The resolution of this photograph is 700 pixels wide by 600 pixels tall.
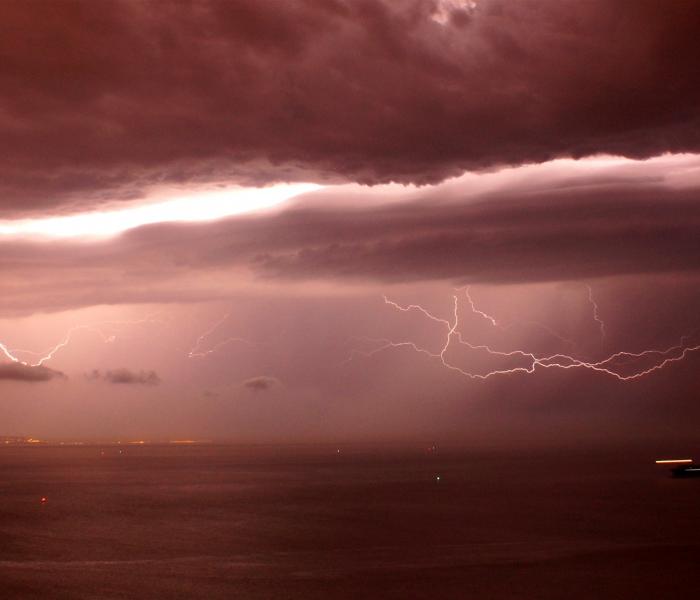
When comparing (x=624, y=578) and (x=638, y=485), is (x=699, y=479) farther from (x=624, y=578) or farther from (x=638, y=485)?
(x=624, y=578)

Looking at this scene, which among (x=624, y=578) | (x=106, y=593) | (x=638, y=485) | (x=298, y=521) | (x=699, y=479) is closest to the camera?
(x=106, y=593)

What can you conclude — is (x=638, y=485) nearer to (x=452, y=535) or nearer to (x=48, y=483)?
(x=452, y=535)

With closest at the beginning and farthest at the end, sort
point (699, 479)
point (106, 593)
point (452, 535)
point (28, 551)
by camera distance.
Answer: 1. point (106, 593)
2. point (28, 551)
3. point (452, 535)
4. point (699, 479)

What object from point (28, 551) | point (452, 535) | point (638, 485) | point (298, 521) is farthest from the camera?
point (638, 485)

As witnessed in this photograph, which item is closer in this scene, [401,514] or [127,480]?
[401,514]

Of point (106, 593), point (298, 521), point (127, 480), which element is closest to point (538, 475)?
point (127, 480)

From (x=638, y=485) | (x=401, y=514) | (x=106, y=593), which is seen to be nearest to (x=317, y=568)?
(x=106, y=593)
